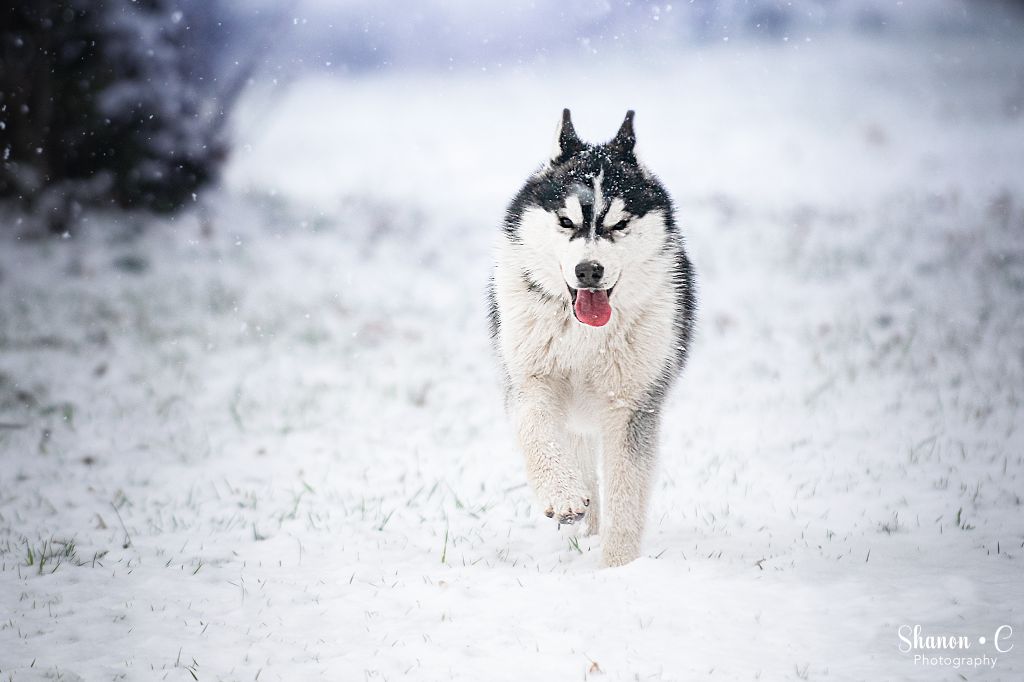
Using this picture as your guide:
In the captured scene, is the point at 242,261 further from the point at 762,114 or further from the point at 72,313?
the point at 762,114

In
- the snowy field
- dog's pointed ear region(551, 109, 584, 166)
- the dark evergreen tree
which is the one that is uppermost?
the dark evergreen tree

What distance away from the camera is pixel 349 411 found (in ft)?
19.6

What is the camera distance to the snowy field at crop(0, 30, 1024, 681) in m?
2.65

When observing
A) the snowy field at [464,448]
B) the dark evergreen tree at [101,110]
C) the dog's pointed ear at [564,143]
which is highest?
the dark evergreen tree at [101,110]

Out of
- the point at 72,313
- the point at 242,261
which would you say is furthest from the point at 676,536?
the point at 242,261

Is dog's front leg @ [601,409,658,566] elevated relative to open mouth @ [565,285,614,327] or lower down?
lower down

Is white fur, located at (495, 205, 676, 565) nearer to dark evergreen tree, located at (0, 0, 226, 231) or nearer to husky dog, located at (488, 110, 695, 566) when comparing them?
husky dog, located at (488, 110, 695, 566)

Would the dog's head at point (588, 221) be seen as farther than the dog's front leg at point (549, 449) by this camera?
Yes

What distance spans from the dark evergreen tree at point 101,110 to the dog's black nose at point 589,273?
32.9ft

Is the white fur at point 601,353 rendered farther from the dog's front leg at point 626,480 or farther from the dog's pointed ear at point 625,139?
the dog's pointed ear at point 625,139

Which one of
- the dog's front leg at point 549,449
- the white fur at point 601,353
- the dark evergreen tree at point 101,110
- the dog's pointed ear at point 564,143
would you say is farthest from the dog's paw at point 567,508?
the dark evergreen tree at point 101,110

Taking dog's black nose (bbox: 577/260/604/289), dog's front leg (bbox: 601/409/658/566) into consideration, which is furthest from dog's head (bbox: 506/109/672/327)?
dog's front leg (bbox: 601/409/658/566)

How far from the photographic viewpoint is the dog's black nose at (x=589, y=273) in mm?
2926

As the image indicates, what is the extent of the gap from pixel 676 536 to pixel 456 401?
9.43 ft
